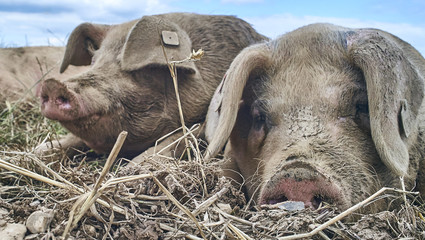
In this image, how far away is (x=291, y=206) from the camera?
2.38m

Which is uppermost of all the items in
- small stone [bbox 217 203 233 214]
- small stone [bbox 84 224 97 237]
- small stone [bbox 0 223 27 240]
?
small stone [bbox 217 203 233 214]

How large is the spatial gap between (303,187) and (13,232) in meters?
1.23

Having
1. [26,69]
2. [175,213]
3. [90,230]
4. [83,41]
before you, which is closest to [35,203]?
[90,230]

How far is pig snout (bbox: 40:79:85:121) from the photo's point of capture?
3596 millimetres

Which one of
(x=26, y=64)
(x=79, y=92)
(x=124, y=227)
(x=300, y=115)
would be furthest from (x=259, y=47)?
(x=26, y=64)

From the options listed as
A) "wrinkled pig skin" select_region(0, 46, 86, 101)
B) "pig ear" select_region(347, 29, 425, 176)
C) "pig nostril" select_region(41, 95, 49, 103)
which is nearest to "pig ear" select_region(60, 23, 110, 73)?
"wrinkled pig skin" select_region(0, 46, 86, 101)

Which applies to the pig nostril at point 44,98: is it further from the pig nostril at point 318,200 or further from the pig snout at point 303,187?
the pig nostril at point 318,200

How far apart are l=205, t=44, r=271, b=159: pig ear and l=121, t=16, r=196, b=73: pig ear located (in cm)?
78

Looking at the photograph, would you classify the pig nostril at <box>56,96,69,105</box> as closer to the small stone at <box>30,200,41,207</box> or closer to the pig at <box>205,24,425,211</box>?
the pig at <box>205,24,425,211</box>

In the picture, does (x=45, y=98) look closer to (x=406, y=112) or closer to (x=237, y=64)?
(x=237, y=64)

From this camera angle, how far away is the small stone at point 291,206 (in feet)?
7.75

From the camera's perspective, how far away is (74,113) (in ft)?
12.1

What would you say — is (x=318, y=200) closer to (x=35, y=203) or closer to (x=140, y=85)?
(x=35, y=203)

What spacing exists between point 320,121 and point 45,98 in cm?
188
